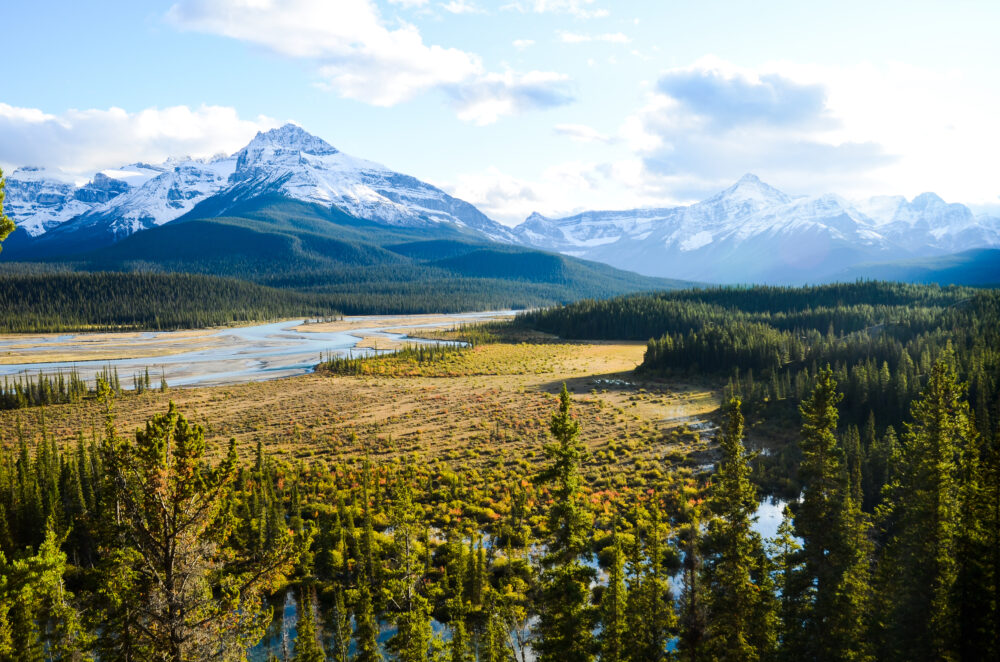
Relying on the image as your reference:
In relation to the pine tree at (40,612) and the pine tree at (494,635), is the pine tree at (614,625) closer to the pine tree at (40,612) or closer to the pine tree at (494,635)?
the pine tree at (494,635)

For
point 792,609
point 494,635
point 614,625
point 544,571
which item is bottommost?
point 494,635

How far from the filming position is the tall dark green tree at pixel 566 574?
1623 cm

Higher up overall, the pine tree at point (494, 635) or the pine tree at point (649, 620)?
Result: the pine tree at point (649, 620)

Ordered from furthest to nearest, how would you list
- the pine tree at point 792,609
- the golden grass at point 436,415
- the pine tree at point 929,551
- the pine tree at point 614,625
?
the golden grass at point 436,415 < the pine tree at point 792,609 < the pine tree at point 614,625 < the pine tree at point 929,551

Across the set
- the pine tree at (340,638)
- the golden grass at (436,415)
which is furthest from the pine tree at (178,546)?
the golden grass at (436,415)

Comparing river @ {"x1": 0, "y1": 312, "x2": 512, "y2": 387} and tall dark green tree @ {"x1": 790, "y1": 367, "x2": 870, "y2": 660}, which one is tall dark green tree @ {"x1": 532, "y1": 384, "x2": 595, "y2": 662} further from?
river @ {"x1": 0, "y1": 312, "x2": 512, "y2": 387}

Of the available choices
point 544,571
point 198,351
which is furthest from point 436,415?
point 198,351

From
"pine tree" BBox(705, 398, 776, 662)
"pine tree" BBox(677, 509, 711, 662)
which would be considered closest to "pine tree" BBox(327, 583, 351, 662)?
"pine tree" BBox(677, 509, 711, 662)

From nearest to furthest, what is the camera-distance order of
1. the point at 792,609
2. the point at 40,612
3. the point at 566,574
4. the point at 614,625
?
the point at 566,574 → the point at 614,625 → the point at 792,609 → the point at 40,612

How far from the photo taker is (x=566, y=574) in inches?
646

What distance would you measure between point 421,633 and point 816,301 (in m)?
156

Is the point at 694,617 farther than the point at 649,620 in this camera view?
No

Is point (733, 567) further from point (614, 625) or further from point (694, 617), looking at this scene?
point (614, 625)

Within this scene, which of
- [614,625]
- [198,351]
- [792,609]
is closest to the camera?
[614,625]
